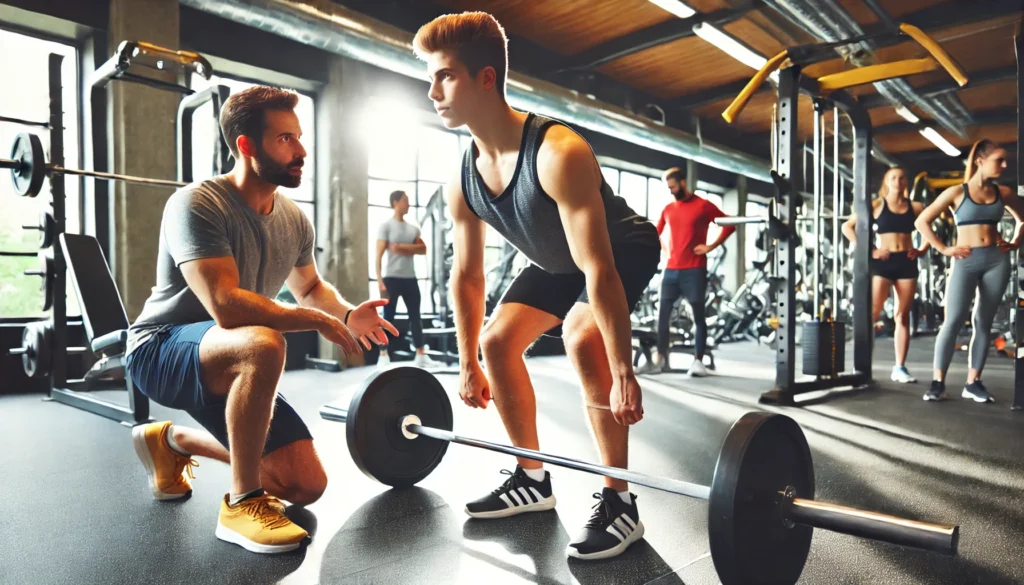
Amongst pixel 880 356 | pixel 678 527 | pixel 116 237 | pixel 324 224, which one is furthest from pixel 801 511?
pixel 880 356

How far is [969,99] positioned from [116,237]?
900cm

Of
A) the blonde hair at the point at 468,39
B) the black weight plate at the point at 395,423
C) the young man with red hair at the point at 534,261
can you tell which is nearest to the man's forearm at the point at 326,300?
the black weight plate at the point at 395,423

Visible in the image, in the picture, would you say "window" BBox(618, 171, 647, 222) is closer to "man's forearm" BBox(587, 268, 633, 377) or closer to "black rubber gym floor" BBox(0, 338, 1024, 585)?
"black rubber gym floor" BBox(0, 338, 1024, 585)

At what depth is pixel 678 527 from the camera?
5.12 ft

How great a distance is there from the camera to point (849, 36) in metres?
4.43

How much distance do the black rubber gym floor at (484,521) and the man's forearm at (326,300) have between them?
49cm

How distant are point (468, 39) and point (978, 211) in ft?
10.0

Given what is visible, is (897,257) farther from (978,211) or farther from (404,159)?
(404,159)

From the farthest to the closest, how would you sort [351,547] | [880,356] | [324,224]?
[880,356] < [324,224] < [351,547]

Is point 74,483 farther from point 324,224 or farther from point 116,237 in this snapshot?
point 324,224

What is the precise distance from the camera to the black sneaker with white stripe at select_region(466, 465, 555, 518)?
160 cm

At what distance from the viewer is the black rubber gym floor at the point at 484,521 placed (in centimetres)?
129

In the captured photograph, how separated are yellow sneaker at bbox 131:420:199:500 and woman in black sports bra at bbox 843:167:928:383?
3794mm

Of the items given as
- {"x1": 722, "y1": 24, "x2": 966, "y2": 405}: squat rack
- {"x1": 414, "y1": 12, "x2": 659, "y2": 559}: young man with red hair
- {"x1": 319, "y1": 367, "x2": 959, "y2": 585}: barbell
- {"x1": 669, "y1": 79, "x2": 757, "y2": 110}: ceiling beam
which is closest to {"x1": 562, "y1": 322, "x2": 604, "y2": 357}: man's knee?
{"x1": 414, "y1": 12, "x2": 659, "y2": 559}: young man with red hair
